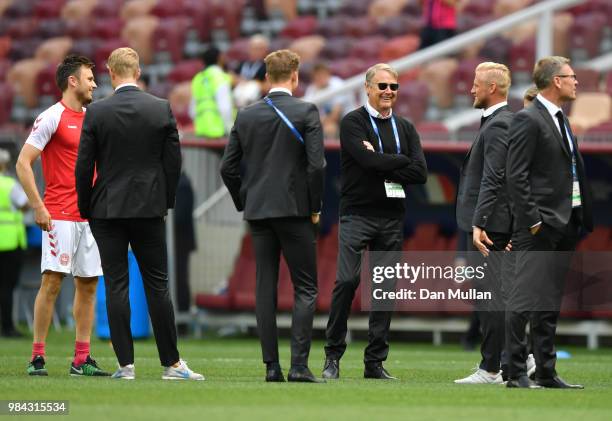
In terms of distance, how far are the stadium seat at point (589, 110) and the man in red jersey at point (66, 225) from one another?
6653 mm

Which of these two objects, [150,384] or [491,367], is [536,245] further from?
[150,384]

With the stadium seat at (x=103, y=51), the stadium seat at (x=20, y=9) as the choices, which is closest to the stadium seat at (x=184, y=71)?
the stadium seat at (x=103, y=51)

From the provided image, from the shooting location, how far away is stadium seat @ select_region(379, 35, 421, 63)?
69.3 ft

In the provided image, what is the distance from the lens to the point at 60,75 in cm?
1057

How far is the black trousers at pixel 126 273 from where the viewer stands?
973cm

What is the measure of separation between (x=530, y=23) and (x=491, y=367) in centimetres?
744

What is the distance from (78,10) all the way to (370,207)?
1908 cm

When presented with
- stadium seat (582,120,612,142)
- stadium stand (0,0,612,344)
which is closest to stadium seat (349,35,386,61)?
stadium stand (0,0,612,344)

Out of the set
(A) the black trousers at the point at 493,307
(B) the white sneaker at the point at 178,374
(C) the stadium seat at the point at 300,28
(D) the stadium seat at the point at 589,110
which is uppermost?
(C) the stadium seat at the point at 300,28

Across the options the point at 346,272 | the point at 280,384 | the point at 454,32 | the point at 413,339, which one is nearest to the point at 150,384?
the point at 280,384

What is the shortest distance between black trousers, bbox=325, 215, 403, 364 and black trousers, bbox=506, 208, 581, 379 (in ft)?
4.19

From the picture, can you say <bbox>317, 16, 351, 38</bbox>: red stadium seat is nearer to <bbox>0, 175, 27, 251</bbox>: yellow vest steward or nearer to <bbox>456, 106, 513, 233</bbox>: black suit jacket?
<bbox>0, 175, 27, 251</bbox>: yellow vest steward

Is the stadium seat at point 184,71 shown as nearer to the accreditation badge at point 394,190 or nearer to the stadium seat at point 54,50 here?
the stadium seat at point 54,50

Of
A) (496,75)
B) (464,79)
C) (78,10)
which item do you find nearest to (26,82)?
(78,10)
